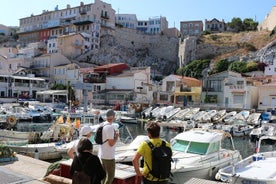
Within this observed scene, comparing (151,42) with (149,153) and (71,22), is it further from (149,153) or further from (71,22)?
(149,153)

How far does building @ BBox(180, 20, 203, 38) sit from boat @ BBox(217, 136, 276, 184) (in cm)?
10651

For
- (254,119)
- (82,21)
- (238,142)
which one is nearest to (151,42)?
(82,21)

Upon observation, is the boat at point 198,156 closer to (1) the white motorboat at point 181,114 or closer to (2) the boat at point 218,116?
(2) the boat at point 218,116

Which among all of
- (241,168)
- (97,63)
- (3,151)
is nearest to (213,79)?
(97,63)

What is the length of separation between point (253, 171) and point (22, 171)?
26.0 ft

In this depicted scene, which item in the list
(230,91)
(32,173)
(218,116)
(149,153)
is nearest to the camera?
(149,153)

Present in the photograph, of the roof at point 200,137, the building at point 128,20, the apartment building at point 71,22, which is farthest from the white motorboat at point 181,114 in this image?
the building at point 128,20

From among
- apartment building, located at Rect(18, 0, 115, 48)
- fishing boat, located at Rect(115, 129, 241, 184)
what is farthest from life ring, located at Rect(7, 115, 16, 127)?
apartment building, located at Rect(18, 0, 115, 48)

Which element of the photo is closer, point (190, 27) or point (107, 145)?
point (107, 145)

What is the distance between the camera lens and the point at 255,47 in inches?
3314

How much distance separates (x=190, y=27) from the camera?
119375mm

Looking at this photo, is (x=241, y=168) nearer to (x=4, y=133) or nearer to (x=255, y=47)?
(x=4, y=133)

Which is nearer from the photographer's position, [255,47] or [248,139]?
[248,139]

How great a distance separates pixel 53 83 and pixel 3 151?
6747 cm
